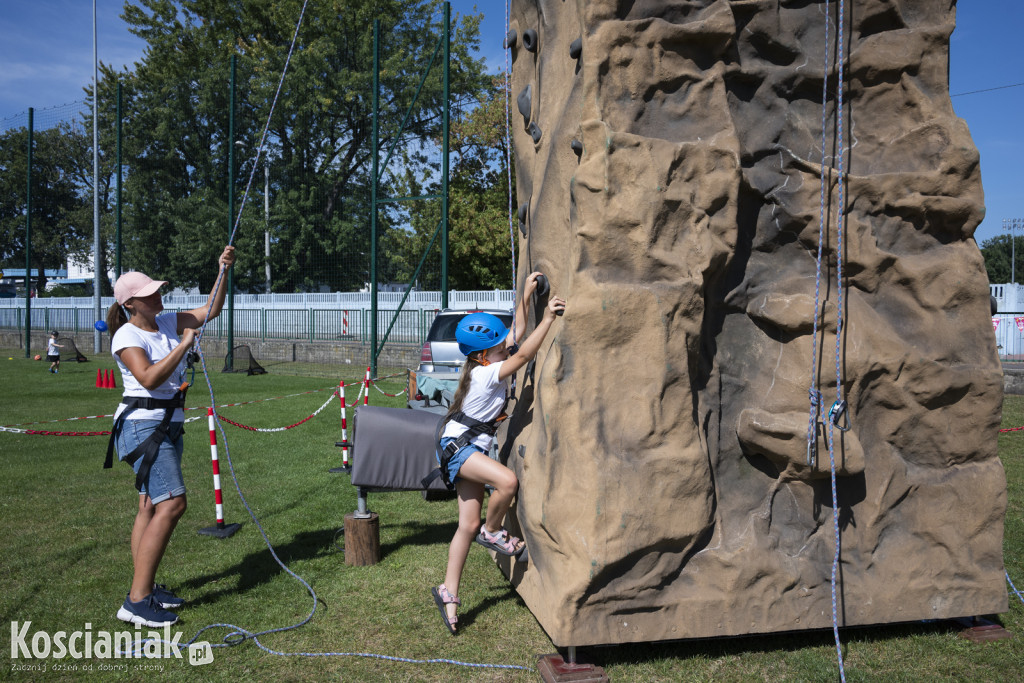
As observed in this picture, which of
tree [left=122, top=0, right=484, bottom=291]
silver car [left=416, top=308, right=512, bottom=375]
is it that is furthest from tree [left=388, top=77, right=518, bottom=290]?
silver car [left=416, top=308, right=512, bottom=375]

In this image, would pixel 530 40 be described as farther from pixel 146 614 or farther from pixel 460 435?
pixel 146 614

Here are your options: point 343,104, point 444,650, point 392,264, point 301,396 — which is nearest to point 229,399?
point 301,396

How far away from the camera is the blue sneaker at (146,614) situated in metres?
4.29

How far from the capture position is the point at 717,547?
13.0 ft

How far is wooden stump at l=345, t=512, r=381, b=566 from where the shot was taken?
5.39 meters

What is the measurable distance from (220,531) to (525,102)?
386 centimetres

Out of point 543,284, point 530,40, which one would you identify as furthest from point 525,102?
point 543,284

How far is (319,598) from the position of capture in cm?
482

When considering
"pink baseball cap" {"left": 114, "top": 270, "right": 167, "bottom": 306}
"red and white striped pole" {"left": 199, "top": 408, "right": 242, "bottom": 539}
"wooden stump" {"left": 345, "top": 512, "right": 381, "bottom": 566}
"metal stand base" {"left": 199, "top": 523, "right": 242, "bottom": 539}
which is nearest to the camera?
"pink baseball cap" {"left": 114, "top": 270, "right": 167, "bottom": 306}

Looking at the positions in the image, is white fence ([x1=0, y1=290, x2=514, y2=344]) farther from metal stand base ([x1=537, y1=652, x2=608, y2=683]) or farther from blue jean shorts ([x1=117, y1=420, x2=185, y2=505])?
metal stand base ([x1=537, y1=652, x2=608, y2=683])

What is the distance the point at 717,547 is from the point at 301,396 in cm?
1205

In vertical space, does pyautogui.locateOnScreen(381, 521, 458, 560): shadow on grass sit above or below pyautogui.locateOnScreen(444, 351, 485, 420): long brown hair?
below

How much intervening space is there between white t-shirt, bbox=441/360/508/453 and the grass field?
1057 mm

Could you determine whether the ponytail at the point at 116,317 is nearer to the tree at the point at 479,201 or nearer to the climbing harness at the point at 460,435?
the climbing harness at the point at 460,435
